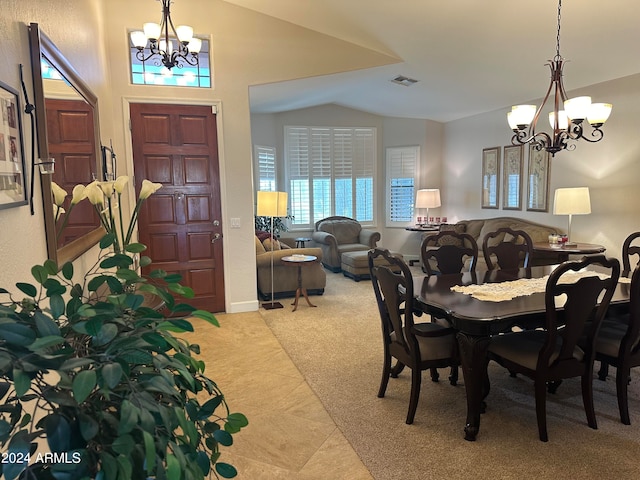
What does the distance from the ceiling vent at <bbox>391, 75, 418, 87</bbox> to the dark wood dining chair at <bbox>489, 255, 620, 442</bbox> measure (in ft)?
13.9

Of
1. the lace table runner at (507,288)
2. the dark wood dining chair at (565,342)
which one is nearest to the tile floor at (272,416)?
the dark wood dining chair at (565,342)

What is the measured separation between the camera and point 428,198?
7727 millimetres

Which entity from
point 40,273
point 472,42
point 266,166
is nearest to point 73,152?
point 40,273

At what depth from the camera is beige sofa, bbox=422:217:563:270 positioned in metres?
5.51

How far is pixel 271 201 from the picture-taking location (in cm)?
500

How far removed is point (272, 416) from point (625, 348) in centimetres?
222

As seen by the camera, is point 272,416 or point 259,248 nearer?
point 272,416

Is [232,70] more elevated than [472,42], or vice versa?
[472,42]

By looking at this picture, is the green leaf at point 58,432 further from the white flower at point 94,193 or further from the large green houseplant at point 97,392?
the white flower at point 94,193

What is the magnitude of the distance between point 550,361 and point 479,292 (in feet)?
1.90

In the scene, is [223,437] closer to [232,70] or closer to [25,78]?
[25,78]

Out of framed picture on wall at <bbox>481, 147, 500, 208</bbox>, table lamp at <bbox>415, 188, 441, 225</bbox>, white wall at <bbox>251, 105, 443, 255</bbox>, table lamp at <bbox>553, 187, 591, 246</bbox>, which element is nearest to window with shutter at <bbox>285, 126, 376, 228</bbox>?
white wall at <bbox>251, 105, 443, 255</bbox>

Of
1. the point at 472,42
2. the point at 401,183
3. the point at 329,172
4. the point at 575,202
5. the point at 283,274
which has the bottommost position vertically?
the point at 283,274

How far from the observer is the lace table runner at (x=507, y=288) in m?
2.69
